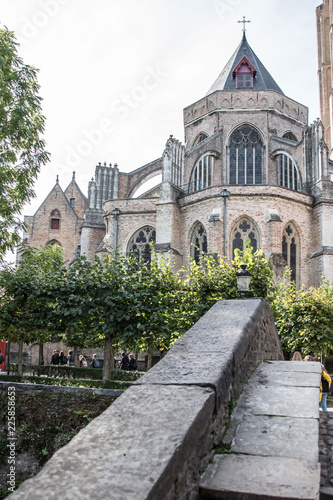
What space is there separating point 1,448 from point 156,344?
534 cm

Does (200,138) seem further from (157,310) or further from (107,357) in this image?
(157,310)

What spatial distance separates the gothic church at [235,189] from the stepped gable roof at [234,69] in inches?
3.4

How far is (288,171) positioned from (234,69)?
986cm

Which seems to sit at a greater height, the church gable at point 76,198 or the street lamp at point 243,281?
the church gable at point 76,198

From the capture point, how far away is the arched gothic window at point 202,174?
26953mm

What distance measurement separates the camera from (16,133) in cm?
1284

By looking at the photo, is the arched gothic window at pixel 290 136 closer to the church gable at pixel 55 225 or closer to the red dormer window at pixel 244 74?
the red dormer window at pixel 244 74

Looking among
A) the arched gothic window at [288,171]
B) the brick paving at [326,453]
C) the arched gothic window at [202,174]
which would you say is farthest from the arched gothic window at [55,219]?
the brick paving at [326,453]

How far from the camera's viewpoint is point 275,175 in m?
26.5

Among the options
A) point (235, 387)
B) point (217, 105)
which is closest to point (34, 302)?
point (235, 387)

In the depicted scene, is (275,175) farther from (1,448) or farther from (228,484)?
(228,484)

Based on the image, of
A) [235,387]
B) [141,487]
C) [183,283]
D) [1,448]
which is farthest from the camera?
[183,283]

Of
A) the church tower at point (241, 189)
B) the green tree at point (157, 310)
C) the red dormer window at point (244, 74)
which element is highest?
the red dormer window at point (244, 74)

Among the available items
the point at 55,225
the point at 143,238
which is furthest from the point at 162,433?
the point at 55,225
